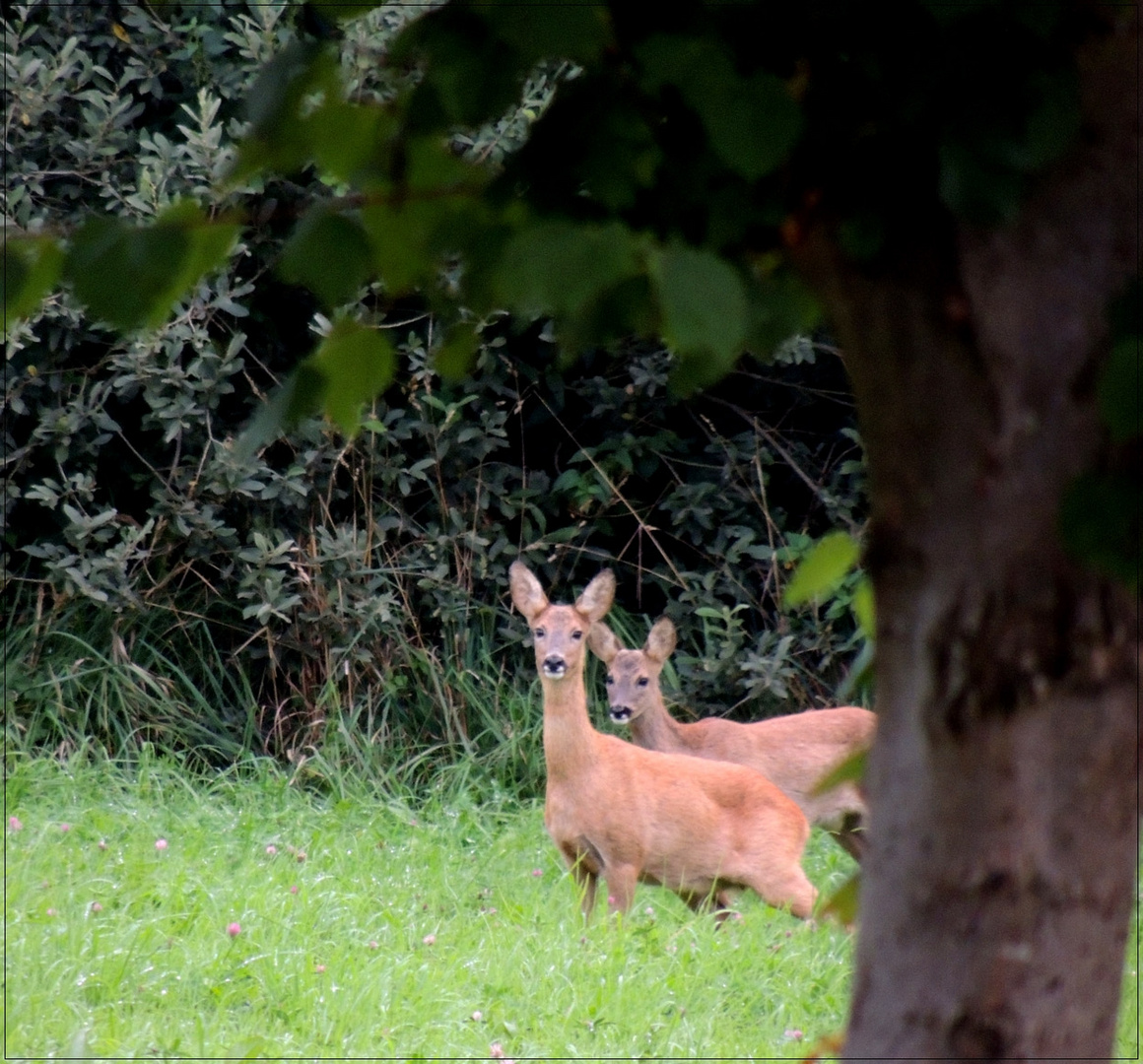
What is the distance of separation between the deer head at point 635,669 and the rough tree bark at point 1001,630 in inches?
241

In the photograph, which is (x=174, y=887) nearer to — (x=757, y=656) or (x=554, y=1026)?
(x=554, y=1026)

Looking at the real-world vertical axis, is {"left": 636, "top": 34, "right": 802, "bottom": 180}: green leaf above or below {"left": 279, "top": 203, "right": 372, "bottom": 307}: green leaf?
above

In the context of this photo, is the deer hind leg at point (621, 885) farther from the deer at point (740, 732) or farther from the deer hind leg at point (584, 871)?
the deer at point (740, 732)

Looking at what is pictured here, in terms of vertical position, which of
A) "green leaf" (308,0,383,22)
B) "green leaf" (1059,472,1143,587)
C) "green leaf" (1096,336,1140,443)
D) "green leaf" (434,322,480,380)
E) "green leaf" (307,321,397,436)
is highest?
"green leaf" (308,0,383,22)

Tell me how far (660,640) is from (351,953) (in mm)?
3265

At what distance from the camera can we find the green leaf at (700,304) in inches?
32.9

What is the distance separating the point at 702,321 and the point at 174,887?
433cm

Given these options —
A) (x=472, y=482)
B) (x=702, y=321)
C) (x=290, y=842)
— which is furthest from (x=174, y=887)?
(x=702, y=321)

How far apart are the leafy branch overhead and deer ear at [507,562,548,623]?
18.3ft

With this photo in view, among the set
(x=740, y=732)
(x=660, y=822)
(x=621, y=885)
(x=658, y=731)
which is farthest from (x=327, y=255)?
(x=658, y=731)

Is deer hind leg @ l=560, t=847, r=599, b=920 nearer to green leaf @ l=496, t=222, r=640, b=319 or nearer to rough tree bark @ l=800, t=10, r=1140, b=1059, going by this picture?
rough tree bark @ l=800, t=10, r=1140, b=1059

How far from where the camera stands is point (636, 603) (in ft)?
28.3

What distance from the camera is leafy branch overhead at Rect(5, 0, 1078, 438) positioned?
990 mm

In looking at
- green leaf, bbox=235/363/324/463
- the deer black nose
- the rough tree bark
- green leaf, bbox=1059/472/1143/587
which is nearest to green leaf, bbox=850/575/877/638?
the rough tree bark
